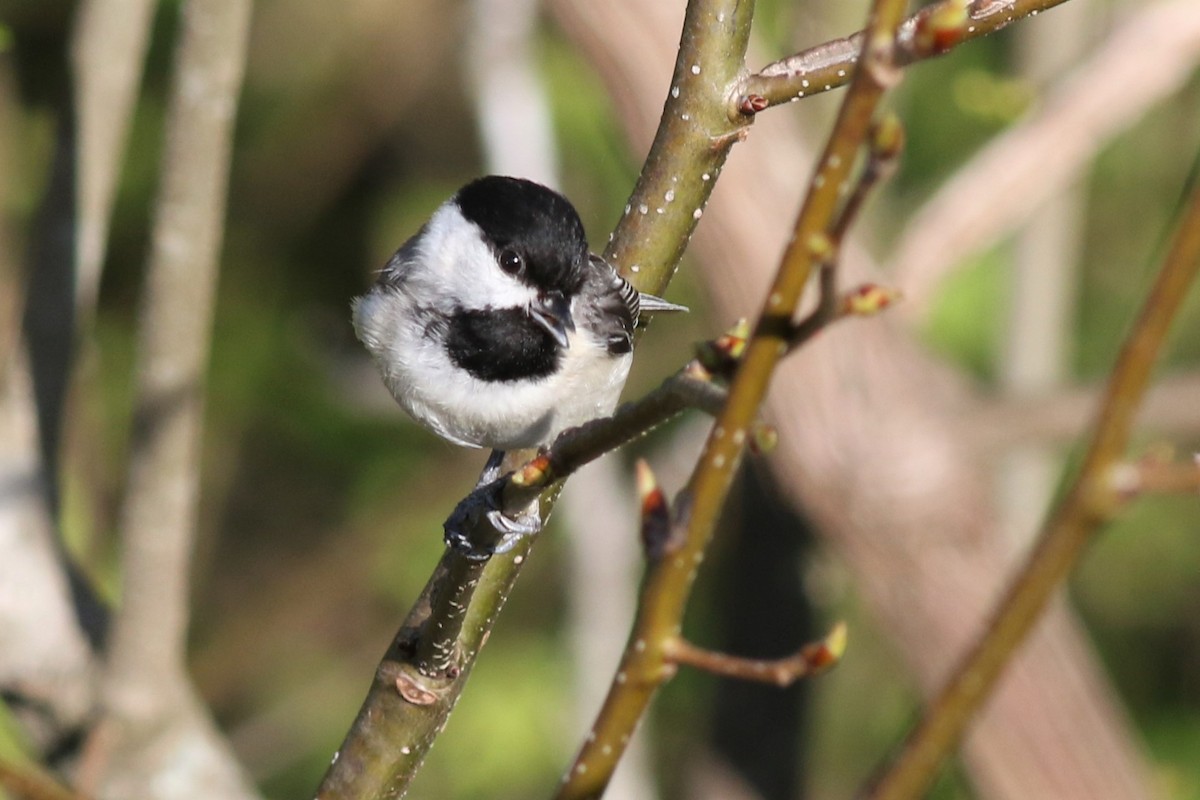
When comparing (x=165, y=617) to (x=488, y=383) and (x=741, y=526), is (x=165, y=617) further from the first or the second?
(x=741, y=526)

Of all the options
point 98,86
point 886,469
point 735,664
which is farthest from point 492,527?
point 886,469

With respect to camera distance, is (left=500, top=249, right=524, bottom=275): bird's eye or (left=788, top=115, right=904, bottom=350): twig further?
(left=500, top=249, right=524, bottom=275): bird's eye

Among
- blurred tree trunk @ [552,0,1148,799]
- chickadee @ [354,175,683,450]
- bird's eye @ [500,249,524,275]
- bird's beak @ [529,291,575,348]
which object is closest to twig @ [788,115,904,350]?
chickadee @ [354,175,683,450]

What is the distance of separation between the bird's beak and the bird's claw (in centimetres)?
34

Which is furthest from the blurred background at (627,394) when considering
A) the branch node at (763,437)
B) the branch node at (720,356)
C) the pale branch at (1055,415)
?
the branch node at (763,437)

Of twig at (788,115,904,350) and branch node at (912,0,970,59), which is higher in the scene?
branch node at (912,0,970,59)

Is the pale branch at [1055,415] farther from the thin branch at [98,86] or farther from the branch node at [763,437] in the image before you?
the branch node at [763,437]

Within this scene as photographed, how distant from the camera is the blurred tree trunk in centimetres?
335

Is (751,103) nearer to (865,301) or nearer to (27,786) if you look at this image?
(865,301)

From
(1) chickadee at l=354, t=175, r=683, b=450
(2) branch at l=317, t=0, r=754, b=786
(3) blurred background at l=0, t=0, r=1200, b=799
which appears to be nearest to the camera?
(2) branch at l=317, t=0, r=754, b=786

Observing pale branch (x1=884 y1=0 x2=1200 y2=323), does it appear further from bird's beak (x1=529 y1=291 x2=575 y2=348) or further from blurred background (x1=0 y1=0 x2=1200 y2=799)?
bird's beak (x1=529 y1=291 x2=575 y2=348)

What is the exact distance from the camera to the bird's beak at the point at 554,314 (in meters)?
2.11

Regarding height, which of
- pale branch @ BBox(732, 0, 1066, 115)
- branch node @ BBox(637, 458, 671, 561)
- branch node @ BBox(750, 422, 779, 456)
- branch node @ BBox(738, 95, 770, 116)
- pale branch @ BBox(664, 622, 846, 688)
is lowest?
pale branch @ BBox(664, 622, 846, 688)

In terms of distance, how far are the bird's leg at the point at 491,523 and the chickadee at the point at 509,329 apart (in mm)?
153
